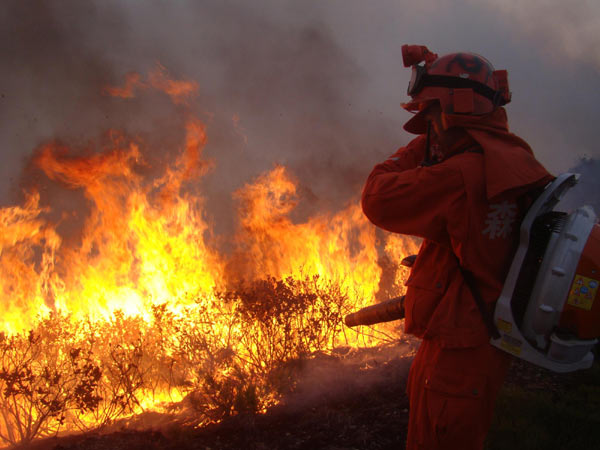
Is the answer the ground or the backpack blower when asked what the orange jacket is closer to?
the backpack blower

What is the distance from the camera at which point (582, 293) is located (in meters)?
1.55

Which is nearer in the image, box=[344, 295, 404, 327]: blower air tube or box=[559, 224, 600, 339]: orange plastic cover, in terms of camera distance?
box=[559, 224, 600, 339]: orange plastic cover

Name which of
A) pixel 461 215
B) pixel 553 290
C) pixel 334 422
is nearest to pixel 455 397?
pixel 553 290

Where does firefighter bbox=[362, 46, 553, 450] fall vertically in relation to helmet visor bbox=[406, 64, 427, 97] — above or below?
below

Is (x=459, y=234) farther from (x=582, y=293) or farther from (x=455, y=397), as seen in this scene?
(x=455, y=397)

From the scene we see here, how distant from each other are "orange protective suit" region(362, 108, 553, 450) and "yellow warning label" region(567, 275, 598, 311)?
267mm

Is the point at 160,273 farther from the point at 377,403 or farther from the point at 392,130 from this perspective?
the point at 392,130

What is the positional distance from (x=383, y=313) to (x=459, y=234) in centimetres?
73

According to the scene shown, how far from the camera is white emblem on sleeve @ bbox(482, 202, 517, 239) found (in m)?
1.69

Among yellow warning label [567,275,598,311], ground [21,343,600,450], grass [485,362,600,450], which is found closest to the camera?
yellow warning label [567,275,598,311]

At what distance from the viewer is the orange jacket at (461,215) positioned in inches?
64.7

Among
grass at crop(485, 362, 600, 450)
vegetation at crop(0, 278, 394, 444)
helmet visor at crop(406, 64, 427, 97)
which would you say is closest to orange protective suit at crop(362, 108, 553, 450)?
helmet visor at crop(406, 64, 427, 97)

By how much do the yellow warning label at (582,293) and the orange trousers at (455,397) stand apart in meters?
0.38

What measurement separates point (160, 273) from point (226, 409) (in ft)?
7.61
